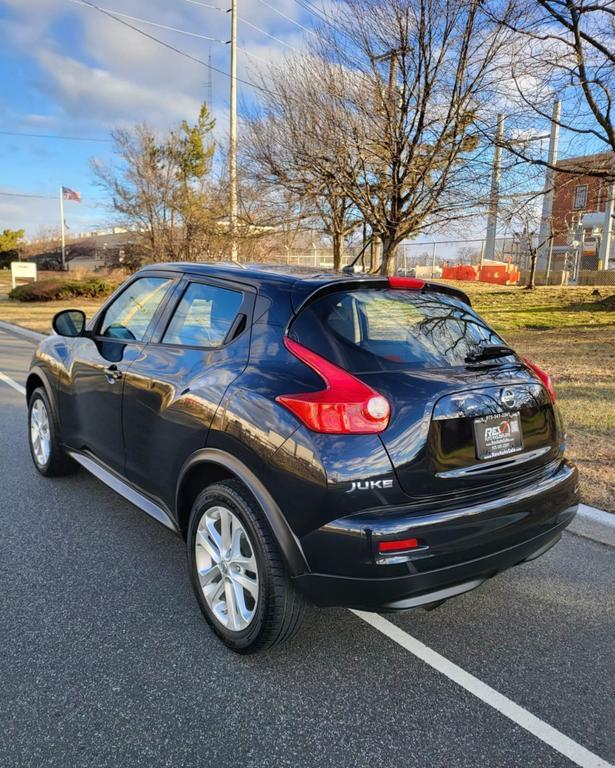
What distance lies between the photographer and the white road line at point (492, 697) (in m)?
2.08

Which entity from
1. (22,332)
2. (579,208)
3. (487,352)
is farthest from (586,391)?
(22,332)

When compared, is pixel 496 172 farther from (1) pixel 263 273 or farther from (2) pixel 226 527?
(2) pixel 226 527

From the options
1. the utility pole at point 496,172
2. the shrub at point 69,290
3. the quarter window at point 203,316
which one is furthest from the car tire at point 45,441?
the shrub at point 69,290

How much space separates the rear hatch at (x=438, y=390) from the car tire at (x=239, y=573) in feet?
2.13

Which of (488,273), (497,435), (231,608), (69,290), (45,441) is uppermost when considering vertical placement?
(488,273)

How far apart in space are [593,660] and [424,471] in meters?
1.25

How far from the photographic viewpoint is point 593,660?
2.63 m

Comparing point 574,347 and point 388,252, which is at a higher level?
point 388,252

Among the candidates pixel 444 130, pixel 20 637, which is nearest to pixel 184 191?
pixel 444 130

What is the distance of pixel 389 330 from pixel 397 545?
3.46ft

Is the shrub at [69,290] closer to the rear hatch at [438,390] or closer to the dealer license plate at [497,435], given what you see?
the rear hatch at [438,390]

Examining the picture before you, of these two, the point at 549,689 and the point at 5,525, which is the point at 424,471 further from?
the point at 5,525

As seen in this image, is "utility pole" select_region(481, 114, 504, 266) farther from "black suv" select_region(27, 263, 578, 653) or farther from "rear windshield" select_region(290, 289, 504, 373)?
"rear windshield" select_region(290, 289, 504, 373)

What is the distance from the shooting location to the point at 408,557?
87.6 inches
